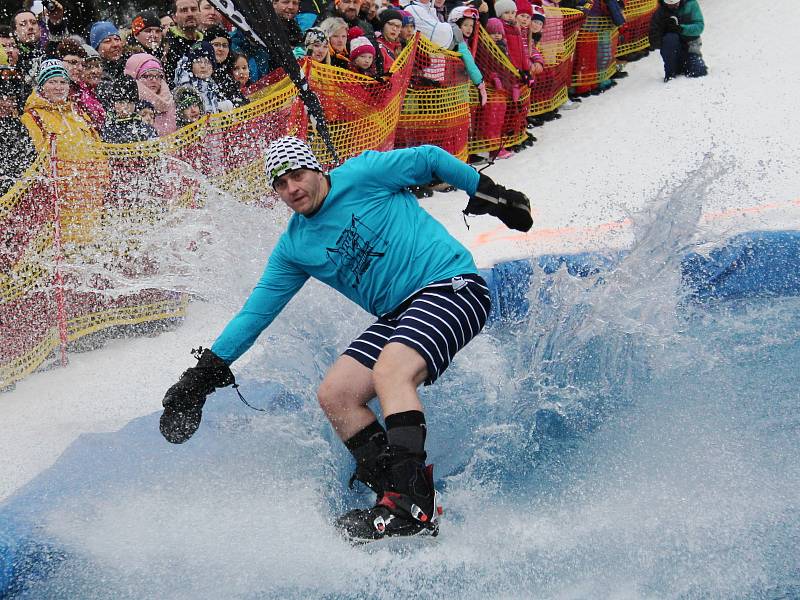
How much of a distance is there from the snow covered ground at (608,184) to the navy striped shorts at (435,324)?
150 centimetres

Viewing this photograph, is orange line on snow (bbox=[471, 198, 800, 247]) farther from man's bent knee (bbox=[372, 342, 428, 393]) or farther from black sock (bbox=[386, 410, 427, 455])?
black sock (bbox=[386, 410, 427, 455])

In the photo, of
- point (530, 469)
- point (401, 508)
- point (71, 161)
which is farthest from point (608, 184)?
point (401, 508)

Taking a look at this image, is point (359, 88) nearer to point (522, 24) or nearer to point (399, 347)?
point (522, 24)

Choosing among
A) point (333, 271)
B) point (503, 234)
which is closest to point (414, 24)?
point (503, 234)

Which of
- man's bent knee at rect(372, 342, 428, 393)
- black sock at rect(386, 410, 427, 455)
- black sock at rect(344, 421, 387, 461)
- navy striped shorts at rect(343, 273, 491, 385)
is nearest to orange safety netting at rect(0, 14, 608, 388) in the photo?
navy striped shorts at rect(343, 273, 491, 385)

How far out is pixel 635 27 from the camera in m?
12.9

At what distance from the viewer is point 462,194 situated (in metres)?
8.61

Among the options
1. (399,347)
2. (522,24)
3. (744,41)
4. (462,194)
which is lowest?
(744,41)

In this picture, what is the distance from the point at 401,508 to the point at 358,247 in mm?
1084

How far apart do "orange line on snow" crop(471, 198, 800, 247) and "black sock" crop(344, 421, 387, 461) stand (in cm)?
301

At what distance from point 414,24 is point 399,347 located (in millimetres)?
5760

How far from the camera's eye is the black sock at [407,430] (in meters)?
3.49

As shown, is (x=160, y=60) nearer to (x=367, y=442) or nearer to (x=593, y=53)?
(x=367, y=442)

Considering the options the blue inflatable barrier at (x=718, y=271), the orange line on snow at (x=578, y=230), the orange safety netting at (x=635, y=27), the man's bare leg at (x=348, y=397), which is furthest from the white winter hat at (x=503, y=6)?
the man's bare leg at (x=348, y=397)
